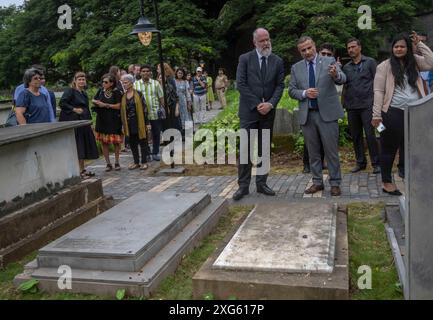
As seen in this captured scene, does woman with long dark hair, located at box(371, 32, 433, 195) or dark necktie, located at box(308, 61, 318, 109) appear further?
dark necktie, located at box(308, 61, 318, 109)

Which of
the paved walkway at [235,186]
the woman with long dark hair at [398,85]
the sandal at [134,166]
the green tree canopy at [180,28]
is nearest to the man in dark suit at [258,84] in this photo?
the paved walkway at [235,186]

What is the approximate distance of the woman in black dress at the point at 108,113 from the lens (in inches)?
340

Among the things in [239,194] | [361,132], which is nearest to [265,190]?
[239,194]

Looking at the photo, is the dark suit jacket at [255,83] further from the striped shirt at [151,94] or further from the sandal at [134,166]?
the striped shirt at [151,94]

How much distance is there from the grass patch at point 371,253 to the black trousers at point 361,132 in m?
1.70

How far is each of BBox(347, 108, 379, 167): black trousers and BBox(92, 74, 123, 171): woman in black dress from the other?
3906 millimetres

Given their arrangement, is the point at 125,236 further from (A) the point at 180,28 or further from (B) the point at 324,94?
(A) the point at 180,28

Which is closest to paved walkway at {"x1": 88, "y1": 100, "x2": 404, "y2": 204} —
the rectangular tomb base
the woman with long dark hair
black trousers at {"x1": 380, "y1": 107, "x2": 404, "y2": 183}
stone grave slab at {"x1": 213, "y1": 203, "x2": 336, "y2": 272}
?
black trousers at {"x1": 380, "y1": 107, "x2": 404, "y2": 183}

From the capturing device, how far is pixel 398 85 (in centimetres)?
563

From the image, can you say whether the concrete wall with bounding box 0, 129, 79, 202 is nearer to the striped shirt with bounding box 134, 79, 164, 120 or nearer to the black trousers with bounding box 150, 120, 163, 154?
the striped shirt with bounding box 134, 79, 164, 120

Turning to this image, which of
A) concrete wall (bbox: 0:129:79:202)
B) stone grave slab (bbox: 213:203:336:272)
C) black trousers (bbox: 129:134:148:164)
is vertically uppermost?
concrete wall (bbox: 0:129:79:202)

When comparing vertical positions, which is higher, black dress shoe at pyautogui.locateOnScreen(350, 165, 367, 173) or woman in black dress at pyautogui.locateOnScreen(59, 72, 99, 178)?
woman in black dress at pyautogui.locateOnScreen(59, 72, 99, 178)

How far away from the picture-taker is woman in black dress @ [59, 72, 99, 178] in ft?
26.7

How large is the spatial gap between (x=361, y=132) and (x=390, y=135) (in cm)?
170
